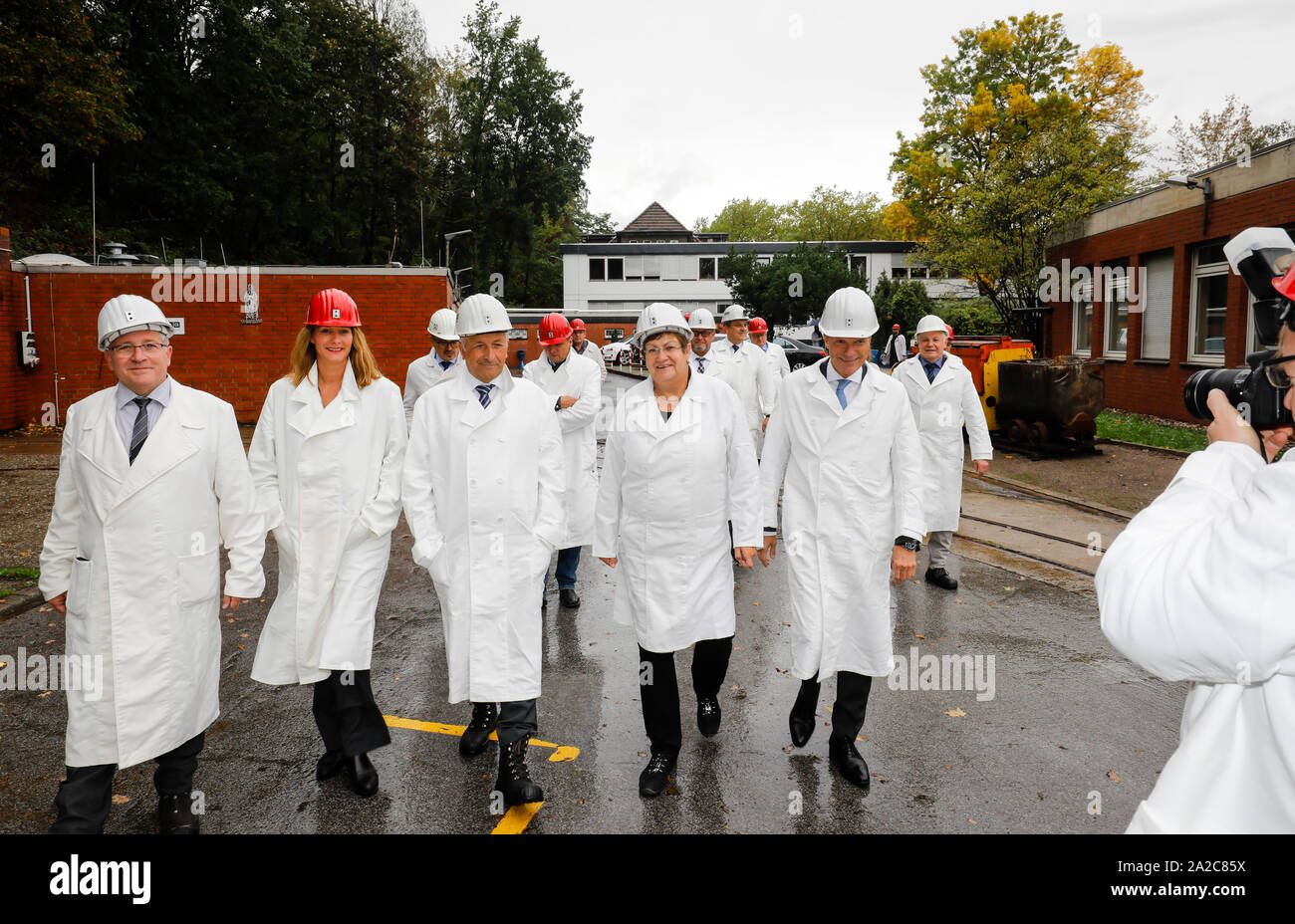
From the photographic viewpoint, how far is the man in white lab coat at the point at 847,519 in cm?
436

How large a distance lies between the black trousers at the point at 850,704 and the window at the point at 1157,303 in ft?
57.7

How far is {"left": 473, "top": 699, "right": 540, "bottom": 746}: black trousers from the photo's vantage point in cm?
395

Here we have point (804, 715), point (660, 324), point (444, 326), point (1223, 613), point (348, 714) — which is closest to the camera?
point (1223, 613)

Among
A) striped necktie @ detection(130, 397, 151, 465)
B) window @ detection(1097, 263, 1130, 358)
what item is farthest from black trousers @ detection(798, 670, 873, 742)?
window @ detection(1097, 263, 1130, 358)

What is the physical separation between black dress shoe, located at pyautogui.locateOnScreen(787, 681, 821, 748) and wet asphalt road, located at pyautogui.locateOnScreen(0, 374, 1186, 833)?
0.30 ft

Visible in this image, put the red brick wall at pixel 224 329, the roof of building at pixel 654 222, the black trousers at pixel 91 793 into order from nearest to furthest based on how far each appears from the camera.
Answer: the black trousers at pixel 91 793 < the red brick wall at pixel 224 329 < the roof of building at pixel 654 222

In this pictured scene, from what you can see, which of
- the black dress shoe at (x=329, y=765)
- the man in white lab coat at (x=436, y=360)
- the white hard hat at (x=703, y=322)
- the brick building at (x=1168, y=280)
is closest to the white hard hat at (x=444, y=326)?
the man in white lab coat at (x=436, y=360)

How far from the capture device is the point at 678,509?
423 centimetres

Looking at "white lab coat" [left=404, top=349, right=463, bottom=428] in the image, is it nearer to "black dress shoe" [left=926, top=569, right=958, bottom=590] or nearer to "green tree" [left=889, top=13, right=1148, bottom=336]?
"black dress shoe" [left=926, top=569, right=958, bottom=590]

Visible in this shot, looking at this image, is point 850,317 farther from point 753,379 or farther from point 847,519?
point 753,379

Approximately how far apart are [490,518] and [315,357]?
1200 millimetres

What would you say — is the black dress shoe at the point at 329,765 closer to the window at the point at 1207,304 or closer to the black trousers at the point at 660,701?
the black trousers at the point at 660,701

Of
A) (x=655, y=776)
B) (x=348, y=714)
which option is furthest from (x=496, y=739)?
(x=655, y=776)

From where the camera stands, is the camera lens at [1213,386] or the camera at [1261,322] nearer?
the camera at [1261,322]
